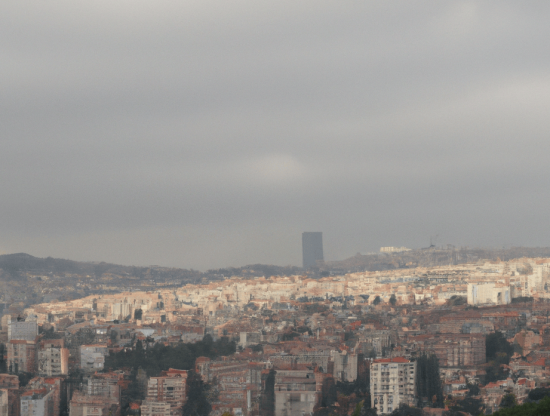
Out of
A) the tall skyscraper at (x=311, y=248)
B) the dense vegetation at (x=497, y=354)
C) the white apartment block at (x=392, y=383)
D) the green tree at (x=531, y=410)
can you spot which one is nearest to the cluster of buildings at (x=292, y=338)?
the white apartment block at (x=392, y=383)

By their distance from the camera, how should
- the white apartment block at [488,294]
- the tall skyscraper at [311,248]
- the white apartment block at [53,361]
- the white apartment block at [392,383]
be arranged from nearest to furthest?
the white apartment block at [392,383]
the white apartment block at [53,361]
the white apartment block at [488,294]
the tall skyscraper at [311,248]

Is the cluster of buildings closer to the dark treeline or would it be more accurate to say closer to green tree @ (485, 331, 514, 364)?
green tree @ (485, 331, 514, 364)

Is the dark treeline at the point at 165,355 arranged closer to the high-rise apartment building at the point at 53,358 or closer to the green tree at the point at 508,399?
the high-rise apartment building at the point at 53,358

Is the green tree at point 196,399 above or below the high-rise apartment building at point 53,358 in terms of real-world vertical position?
below

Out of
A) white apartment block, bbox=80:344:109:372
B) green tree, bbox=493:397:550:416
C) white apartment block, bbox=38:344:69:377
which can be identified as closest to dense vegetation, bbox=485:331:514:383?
green tree, bbox=493:397:550:416

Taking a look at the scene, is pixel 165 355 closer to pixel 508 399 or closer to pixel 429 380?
pixel 429 380

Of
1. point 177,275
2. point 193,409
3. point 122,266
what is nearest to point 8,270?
point 122,266

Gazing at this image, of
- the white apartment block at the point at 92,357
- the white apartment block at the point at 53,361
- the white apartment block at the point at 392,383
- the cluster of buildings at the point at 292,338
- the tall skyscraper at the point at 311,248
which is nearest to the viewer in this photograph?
the white apartment block at the point at 392,383
